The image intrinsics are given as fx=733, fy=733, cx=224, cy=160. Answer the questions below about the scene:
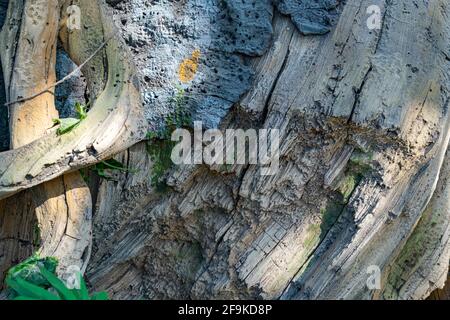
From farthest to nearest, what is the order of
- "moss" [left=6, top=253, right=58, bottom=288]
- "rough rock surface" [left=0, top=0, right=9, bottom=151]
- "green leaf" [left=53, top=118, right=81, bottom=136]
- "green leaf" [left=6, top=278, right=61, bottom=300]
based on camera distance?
"rough rock surface" [left=0, top=0, right=9, bottom=151] → "green leaf" [left=53, top=118, right=81, bottom=136] → "moss" [left=6, top=253, right=58, bottom=288] → "green leaf" [left=6, top=278, right=61, bottom=300]

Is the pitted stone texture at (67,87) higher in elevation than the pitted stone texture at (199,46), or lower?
lower

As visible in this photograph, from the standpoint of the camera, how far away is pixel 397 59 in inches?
97.7

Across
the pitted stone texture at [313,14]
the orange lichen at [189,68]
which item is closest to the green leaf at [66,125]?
the orange lichen at [189,68]

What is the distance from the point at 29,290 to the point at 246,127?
0.91m

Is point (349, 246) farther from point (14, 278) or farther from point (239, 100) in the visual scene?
point (14, 278)

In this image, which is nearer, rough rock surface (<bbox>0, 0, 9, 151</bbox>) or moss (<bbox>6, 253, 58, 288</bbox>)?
moss (<bbox>6, 253, 58, 288</bbox>)

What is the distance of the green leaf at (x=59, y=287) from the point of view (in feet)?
7.12

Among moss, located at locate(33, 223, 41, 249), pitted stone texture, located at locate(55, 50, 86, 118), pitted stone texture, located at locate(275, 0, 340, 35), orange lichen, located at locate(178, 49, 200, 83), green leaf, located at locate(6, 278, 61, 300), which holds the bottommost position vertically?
moss, located at locate(33, 223, 41, 249)

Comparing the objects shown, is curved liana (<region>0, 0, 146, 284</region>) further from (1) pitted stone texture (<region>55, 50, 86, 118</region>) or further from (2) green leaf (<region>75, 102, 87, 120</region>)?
(1) pitted stone texture (<region>55, 50, 86, 118</region>)

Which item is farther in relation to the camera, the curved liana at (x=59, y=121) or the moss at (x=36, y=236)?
the moss at (x=36, y=236)

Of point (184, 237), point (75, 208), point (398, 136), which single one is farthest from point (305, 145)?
point (75, 208)

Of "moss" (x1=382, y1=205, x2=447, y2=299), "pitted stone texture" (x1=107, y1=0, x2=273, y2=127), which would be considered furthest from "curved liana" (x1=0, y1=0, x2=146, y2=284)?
"moss" (x1=382, y1=205, x2=447, y2=299)

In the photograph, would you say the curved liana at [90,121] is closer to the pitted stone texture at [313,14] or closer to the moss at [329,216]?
the pitted stone texture at [313,14]

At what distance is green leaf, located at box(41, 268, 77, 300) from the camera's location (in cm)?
217
